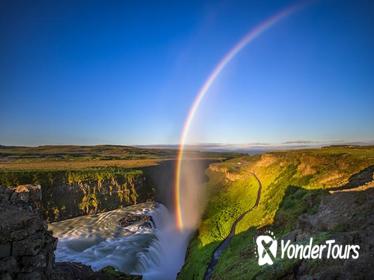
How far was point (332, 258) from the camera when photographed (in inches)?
653

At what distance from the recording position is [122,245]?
1801 inches

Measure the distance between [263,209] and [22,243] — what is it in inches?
1389

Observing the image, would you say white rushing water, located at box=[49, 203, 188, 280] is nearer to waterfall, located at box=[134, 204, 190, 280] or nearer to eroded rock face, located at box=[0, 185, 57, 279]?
waterfall, located at box=[134, 204, 190, 280]

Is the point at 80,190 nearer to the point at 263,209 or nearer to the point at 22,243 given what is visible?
the point at 263,209

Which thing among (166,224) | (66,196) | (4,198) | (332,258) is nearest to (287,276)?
(332,258)

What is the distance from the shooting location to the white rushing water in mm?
40312

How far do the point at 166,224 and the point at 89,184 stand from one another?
22.1m

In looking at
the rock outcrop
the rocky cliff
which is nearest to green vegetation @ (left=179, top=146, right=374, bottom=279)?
the rock outcrop

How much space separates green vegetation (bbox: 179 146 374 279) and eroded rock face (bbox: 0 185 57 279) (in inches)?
544

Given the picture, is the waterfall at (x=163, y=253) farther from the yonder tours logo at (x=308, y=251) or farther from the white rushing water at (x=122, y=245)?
the yonder tours logo at (x=308, y=251)

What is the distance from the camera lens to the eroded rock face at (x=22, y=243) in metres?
16.0

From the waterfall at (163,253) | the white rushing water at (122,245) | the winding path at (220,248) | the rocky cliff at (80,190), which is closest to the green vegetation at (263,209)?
the winding path at (220,248)

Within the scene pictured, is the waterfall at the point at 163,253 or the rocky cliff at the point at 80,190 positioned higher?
the rocky cliff at the point at 80,190

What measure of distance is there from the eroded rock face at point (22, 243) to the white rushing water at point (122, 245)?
22319 mm
